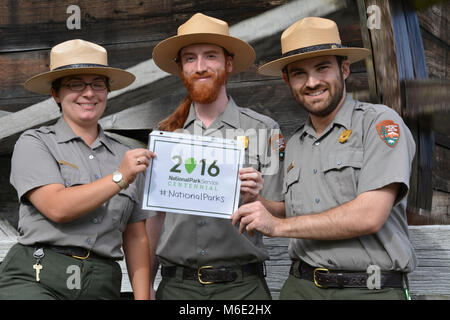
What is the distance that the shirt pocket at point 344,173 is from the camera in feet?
8.59

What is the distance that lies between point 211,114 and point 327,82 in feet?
2.26

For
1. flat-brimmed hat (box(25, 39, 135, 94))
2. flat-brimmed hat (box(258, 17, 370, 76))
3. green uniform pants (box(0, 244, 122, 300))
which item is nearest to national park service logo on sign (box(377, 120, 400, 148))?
flat-brimmed hat (box(258, 17, 370, 76))

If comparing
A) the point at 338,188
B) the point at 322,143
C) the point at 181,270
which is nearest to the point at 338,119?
the point at 322,143

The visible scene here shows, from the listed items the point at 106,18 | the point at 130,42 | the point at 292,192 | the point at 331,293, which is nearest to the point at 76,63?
the point at 292,192

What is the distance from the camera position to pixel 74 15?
4.92m

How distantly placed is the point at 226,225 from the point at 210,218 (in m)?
0.09

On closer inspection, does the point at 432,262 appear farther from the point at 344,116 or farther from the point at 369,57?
the point at 369,57

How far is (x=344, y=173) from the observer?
264cm

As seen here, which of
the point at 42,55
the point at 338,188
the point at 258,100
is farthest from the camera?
the point at 42,55

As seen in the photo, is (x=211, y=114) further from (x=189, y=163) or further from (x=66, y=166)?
(x=66, y=166)

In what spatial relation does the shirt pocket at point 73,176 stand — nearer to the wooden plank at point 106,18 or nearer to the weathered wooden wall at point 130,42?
the weathered wooden wall at point 130,42

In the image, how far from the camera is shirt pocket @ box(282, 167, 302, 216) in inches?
109

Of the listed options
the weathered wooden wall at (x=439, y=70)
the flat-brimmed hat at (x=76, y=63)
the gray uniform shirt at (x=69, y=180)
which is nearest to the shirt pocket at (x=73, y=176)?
the gray uniform shirt at (x=69, y=180)

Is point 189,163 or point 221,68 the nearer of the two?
point 189,163
